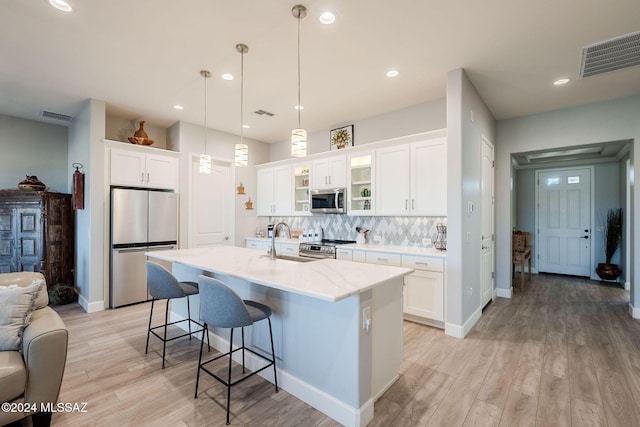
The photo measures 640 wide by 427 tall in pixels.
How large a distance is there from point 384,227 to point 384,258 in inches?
35.4

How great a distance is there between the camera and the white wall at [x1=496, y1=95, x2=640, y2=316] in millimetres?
3865

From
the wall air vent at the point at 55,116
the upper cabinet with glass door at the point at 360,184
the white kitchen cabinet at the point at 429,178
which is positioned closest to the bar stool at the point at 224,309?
the white kitchen cabinet at the point at 429,178

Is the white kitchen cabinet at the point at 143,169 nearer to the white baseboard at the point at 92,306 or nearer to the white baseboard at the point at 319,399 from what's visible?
the white baseboard at the point at 92,306

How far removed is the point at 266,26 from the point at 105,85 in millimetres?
2458

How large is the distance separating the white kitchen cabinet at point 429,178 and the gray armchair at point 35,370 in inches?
147

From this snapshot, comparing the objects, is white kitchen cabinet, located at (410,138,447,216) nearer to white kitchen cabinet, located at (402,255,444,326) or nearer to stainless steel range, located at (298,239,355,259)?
white kitchen cabinet, located at (402,255,444,326)

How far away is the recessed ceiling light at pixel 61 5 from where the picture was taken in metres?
2.23

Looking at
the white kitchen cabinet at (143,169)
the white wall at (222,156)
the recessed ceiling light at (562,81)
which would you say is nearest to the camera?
the recessed ceiling light at (562,81)

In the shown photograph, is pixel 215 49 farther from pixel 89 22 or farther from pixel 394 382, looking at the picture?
pixel 394 382

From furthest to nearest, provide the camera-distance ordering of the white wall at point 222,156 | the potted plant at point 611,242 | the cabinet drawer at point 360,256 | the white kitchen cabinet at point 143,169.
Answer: the potted plant at point 611,242
the white wall at point 222,156
the white kitchen cabinet at point 143,169
the cabinet drawer at point 360,256

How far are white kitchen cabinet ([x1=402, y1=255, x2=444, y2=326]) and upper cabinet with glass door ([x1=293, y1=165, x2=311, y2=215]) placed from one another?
2426 millimetres

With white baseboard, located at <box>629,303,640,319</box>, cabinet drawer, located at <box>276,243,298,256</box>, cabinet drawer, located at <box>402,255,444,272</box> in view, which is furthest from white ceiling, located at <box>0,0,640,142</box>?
white baseboard, located at <box>629,303,640,319</box>

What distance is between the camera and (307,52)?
114 inches

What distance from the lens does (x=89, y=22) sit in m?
2.47
